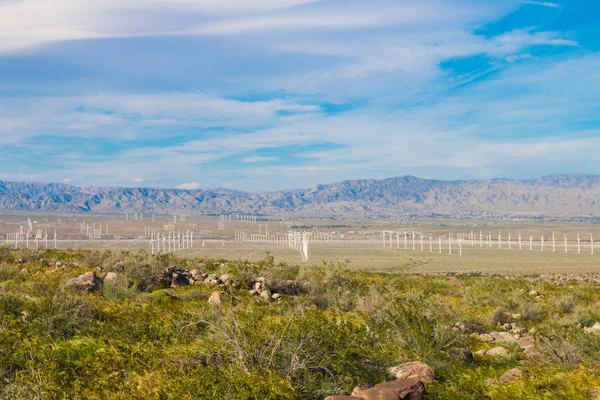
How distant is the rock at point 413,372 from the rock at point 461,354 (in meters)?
1.98

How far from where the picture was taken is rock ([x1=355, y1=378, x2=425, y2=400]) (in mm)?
6995

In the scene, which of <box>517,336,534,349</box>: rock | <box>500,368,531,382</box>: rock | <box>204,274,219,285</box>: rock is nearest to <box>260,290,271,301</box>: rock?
<box>204,274,219,285</box>: rock

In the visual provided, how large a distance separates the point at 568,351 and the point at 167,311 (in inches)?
357

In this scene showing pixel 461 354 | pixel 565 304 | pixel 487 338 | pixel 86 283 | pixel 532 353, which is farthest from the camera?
pixel 565 304

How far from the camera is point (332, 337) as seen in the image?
8719 mm

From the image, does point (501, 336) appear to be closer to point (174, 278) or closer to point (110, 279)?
point (110, 279)

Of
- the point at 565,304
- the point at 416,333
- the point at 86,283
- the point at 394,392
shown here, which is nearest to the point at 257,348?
the point at 394,392

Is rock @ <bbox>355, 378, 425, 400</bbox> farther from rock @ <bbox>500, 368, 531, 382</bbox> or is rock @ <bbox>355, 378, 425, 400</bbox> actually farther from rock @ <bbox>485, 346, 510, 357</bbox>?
rock @ <bbox>485, 346, 510, 357</bbox>

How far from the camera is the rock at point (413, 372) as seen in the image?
28.4 ft

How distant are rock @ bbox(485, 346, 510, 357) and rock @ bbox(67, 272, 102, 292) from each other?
38.2 feet

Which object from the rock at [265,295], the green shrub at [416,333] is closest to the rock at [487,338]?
the green shrub at [416,333]

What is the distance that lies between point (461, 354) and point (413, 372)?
97.5 inches

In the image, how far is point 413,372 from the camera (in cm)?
880

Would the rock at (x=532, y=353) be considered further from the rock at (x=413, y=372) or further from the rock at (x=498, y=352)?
the rock at (x=413, y=372)
